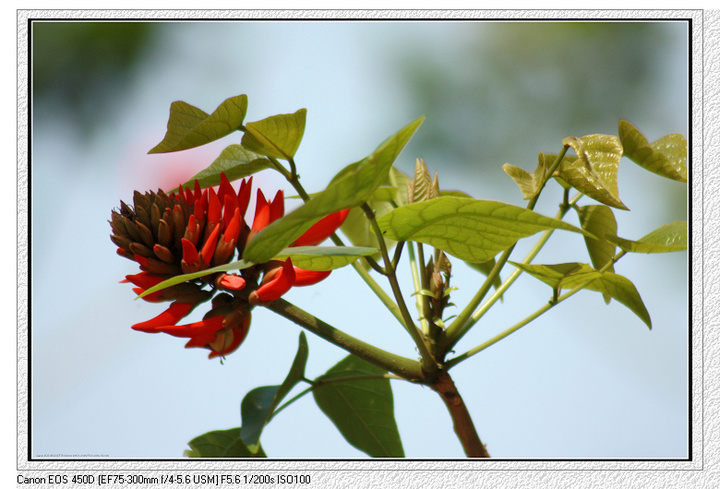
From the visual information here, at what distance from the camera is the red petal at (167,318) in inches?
11.8

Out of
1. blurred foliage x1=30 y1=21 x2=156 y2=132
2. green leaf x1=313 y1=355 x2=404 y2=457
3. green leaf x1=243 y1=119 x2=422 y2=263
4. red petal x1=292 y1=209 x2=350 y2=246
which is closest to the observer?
green leaf x1=243 y1=119 x2=422 y2=263

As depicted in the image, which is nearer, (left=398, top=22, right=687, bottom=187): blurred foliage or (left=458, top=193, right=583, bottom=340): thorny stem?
(left=458, top=193, right=583, bottom=340): thorny stem

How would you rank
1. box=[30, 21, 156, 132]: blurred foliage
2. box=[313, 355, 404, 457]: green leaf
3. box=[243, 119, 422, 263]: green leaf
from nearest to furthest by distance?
1. box=[243, 119, 422, 263]: green leaf
2. box=[313, 355, 404, 457]: green leaf
3. box=[30, 21, 156, 132]: blurred foliage

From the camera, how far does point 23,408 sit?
46cm

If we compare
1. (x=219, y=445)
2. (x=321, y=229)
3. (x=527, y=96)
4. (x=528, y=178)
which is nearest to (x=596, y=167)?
(x=528, y=178)

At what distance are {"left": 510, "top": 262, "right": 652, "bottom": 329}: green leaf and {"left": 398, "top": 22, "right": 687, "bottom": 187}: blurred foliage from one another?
447 millimetres

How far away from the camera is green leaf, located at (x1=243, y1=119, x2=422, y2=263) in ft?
0.77

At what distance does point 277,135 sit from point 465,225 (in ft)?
0.41

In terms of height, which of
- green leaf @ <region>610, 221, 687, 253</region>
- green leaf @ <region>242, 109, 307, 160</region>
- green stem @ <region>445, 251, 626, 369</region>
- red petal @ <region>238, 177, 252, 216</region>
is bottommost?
green stem @ <region>445, 251, 626, 369</region>

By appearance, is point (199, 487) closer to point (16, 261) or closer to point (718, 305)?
point (16, 261)

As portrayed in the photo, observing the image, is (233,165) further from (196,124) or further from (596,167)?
(596,167)

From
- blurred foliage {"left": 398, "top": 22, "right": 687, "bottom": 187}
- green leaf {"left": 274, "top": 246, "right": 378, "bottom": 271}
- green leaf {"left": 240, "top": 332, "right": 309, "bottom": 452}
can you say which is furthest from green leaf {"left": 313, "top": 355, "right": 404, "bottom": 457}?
blurred foliage {"left": 398, "top": 22, "right": 687, "bottom": 187}

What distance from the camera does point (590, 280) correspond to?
351 mm

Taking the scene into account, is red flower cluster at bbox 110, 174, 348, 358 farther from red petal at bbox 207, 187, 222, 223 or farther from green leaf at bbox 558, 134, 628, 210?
green leaf at bbox 558, 134, 628, 210
